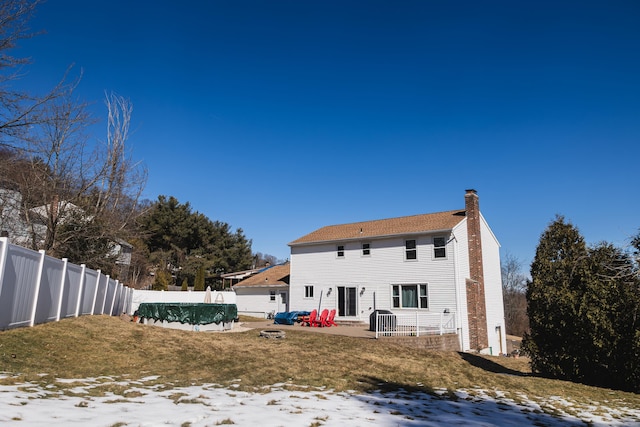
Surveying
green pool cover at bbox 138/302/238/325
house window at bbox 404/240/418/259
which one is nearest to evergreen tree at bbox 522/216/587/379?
house window at bbox 404/240/418/259

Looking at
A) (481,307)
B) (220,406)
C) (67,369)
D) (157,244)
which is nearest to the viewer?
(220,406)

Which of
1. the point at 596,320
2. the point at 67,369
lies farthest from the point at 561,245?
the point at 67,369

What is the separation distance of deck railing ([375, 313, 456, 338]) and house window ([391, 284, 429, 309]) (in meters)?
0.73

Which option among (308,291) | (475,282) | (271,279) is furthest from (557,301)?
(271,279)

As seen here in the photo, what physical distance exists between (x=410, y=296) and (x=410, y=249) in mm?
2866

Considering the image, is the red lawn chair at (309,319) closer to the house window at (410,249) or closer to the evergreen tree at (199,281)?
the house window at (410,249)

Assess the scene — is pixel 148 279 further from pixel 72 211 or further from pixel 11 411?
pixel 11 411

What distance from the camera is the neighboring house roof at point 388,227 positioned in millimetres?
25234

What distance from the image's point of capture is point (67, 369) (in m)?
8.20

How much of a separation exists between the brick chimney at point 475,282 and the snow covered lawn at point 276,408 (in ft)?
48.9

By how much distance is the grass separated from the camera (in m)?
8.25

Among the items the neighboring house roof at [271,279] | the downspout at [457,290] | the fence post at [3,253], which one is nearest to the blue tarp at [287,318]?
A: the neighboring house roof at [271,279]

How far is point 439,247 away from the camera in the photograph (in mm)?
Answer: 24375

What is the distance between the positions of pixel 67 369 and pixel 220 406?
400cm
